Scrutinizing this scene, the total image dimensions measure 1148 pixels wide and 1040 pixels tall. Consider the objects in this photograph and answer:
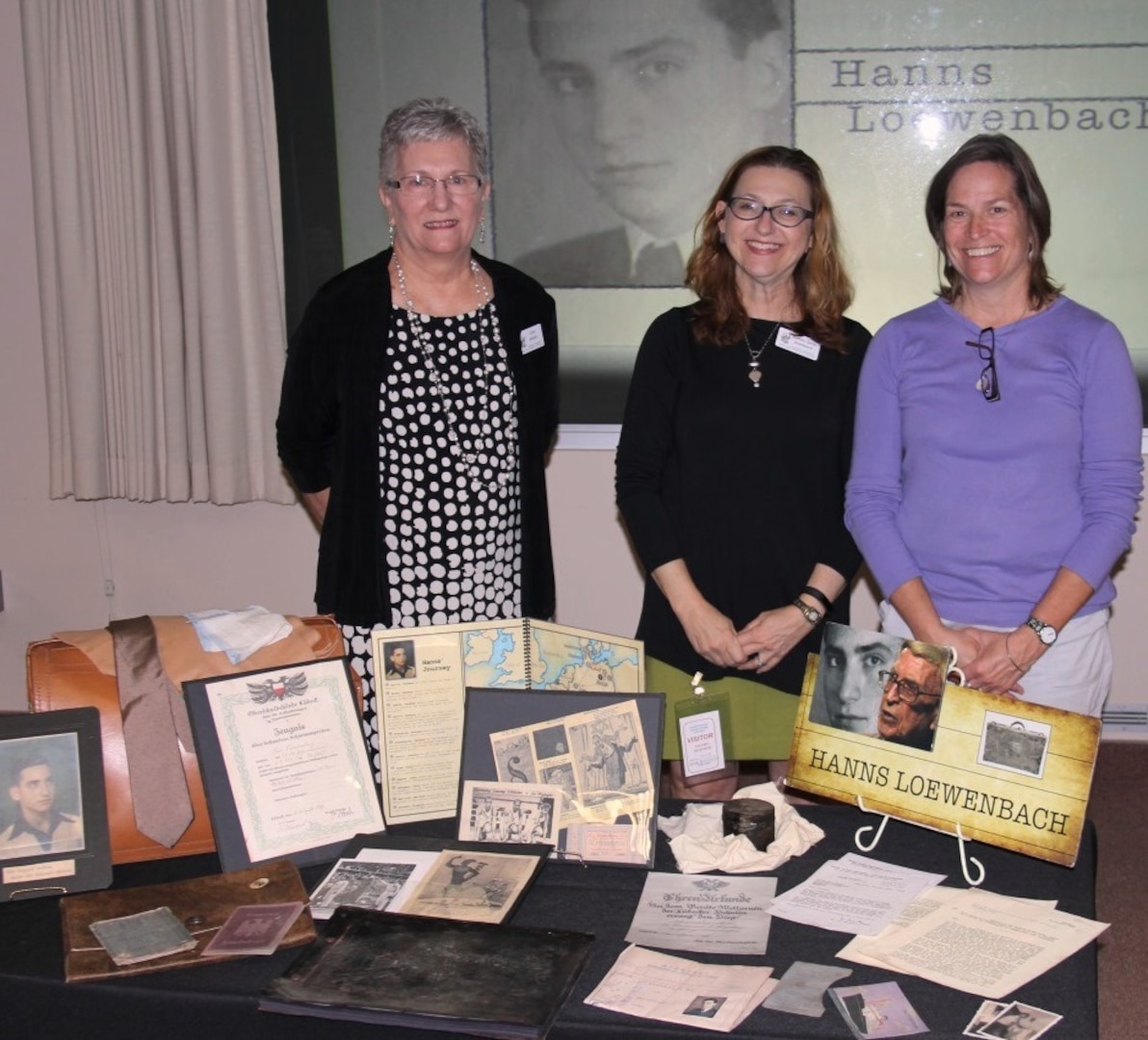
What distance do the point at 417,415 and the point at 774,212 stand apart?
76 centimetres

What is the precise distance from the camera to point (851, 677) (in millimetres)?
1925

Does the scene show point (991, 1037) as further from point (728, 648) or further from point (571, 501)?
point (571, 501)

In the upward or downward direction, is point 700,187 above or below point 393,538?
above

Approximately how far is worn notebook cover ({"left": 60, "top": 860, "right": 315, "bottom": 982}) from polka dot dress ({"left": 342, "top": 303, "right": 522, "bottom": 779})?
582 millimetres

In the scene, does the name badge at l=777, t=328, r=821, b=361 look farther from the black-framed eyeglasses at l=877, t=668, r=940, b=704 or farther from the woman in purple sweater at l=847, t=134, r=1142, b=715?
the black-framed eyeglasses at l=877, t=668, r=940, b=704

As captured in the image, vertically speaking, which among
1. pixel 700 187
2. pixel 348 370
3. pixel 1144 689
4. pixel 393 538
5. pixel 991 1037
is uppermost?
pixel 700 187

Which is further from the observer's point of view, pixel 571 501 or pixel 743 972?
pixel 571 501

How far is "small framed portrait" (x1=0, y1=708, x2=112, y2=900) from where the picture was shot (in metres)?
1.84

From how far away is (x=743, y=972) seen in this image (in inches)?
63.3

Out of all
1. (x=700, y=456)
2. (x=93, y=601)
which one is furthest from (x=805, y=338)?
(x=93, y=601)

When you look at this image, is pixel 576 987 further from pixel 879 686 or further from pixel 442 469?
pixel 442 469

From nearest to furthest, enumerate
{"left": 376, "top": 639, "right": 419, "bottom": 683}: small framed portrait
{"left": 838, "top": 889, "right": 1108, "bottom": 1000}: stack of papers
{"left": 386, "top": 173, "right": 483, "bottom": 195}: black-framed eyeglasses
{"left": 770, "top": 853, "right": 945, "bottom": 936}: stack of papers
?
{"left": 838, "top": 889, "right": 1108, "bottom": 1000}: stack of papers, {"left": 770, "top": 853, "right": 945, "bottom": 936}: stack of papers, {"left": 376, "top": 639, "right": 419, "bottom": 683}: small framed portrait, {"left": 386, "top": 173, "right": 483, "bottom": 195}: black-framed eyeglasses

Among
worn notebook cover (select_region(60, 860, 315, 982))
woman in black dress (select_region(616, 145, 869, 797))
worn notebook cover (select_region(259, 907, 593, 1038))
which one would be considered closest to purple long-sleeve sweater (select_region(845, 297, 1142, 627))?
woman in black dress (select_region(616, 145, 869, 797))

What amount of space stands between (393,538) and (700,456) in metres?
0.59
